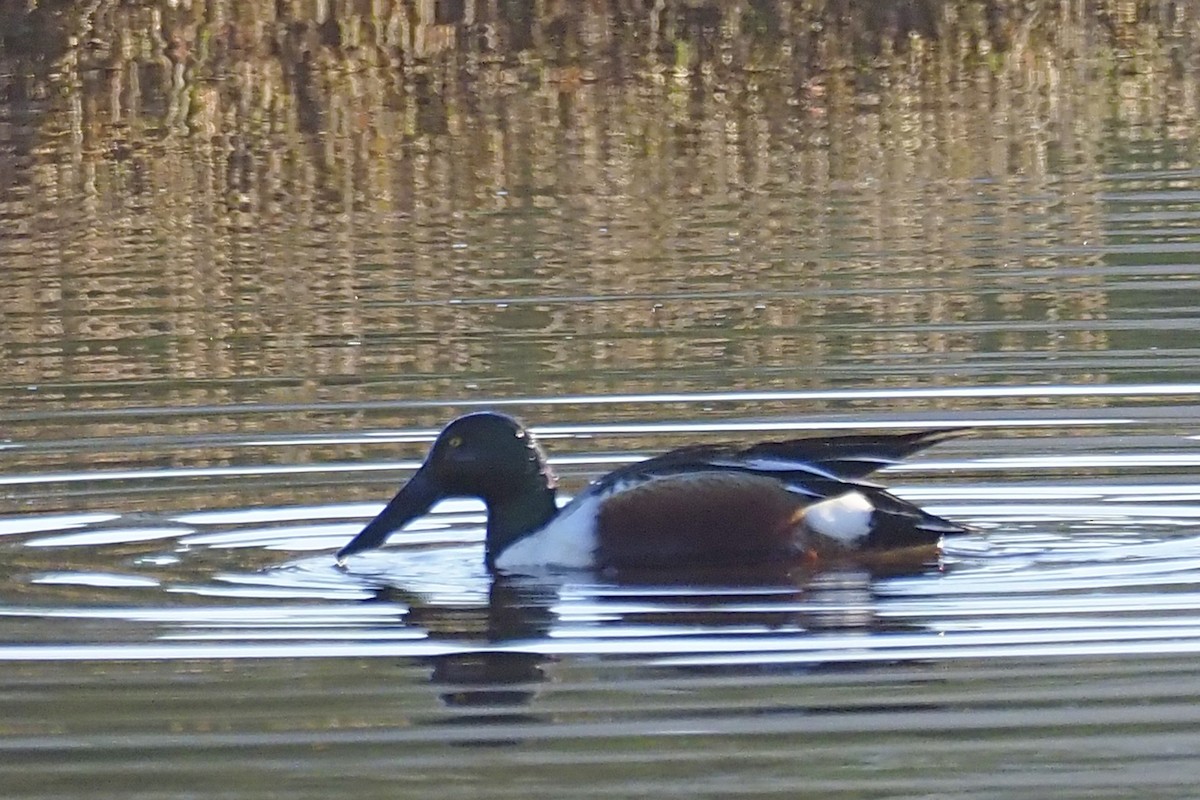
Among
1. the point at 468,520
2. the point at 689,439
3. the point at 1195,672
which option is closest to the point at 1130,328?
the point at 689,439

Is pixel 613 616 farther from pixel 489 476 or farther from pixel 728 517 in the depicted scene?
pixel 489 476

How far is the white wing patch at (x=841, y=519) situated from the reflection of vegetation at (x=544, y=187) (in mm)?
2303

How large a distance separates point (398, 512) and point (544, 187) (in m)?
8.35

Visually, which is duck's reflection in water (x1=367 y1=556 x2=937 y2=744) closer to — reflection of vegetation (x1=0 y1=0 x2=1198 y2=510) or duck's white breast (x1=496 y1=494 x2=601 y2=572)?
duck's white breast (x1=496 y1=494 x2=601 y2=572)

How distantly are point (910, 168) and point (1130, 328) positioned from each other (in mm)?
5677

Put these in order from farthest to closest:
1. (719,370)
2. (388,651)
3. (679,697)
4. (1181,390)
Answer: (719,370) → (1181,390) → (388,651) → (679,697)

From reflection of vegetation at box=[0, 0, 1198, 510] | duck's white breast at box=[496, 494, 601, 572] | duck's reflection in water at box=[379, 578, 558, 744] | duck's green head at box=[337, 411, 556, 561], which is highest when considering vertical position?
reflection of vegetation at box=[0, 0, 1198, 510]

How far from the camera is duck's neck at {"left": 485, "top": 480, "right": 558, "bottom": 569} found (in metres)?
8.61

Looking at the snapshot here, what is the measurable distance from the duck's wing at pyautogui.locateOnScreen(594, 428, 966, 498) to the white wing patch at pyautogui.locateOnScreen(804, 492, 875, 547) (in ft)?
0.14

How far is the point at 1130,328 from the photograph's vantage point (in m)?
11.5

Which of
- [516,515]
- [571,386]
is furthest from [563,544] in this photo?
[571,386]

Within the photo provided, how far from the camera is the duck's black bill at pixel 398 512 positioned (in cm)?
853

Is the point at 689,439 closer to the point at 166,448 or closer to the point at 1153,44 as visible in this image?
the point at 166,448

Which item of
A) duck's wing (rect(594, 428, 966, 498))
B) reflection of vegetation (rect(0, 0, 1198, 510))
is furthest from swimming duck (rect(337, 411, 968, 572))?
reflection of vegetation (rect(0, 0, 1198, 510))
